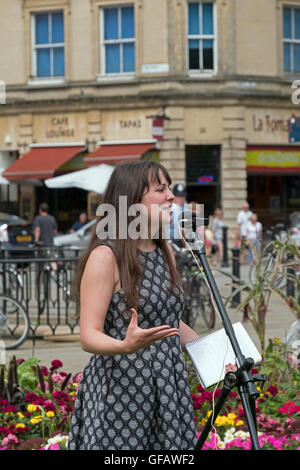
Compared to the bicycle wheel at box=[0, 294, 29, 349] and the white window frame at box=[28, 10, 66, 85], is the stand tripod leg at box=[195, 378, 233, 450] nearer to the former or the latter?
the bicycle wheel at box=[0, 294, 29, 349]

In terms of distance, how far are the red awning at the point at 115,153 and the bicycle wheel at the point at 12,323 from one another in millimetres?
15029

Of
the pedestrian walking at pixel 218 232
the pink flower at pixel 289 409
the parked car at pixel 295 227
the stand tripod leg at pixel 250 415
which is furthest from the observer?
the pedestrian walking at pixel 218 232

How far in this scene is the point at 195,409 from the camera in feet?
15.1

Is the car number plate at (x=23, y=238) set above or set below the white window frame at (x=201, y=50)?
below

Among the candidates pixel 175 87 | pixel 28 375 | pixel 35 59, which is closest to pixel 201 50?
pixel 175 87

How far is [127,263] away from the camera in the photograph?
3.04 meters

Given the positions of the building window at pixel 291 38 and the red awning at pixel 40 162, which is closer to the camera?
the red awning at pixel 40 162

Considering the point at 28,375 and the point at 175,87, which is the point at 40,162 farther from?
the point at 28,375

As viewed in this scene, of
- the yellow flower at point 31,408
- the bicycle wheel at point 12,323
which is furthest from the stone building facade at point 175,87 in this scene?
the yellow flower at point 31,408

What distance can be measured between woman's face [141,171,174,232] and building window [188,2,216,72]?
22842 mm

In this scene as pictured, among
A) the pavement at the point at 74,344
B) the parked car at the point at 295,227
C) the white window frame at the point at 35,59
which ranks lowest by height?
the pavement at the point at 74,344

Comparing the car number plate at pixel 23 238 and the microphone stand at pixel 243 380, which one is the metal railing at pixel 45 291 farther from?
the car number plate at pixel 23 238

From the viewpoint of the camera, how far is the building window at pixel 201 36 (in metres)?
25.3
